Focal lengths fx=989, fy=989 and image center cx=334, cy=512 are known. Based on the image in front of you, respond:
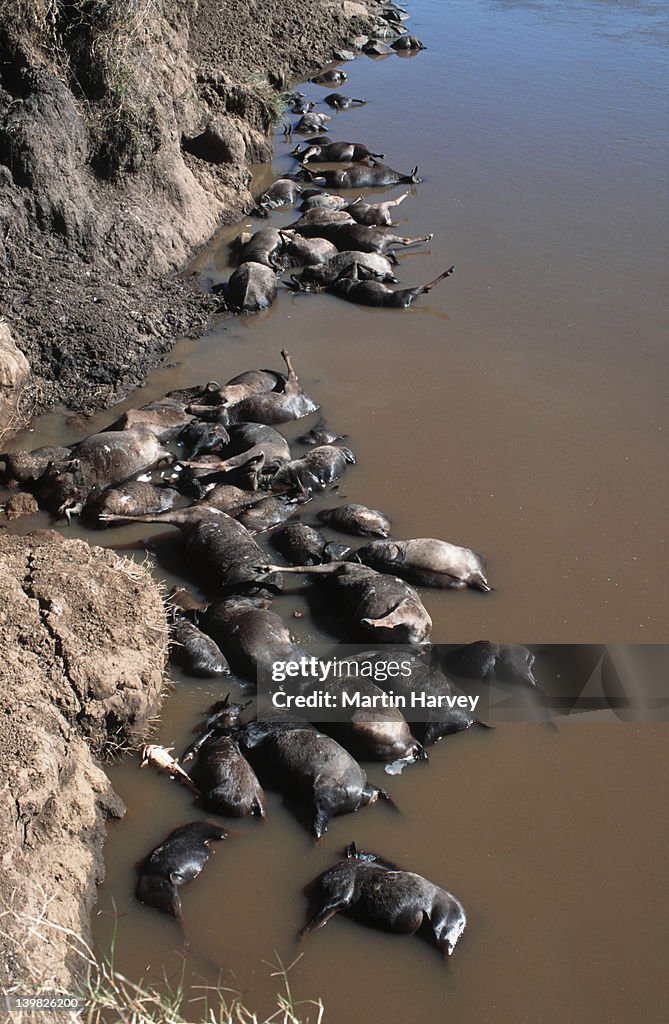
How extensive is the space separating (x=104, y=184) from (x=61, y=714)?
6200mm

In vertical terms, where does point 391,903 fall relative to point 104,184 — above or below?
below

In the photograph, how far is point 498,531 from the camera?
641cm

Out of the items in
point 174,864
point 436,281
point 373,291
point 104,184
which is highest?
point 104,184

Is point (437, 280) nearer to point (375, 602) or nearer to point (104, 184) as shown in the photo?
point (104, 184)

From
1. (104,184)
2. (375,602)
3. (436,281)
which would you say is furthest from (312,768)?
(104,184)

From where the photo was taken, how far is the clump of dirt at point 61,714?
3.78 meters

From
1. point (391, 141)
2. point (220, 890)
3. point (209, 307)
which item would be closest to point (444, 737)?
point (220, 890)

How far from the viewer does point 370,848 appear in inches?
177

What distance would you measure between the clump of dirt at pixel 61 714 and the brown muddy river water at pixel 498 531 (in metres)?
0.22

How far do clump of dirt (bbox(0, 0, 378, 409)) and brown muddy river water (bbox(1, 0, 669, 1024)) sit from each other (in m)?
0.45

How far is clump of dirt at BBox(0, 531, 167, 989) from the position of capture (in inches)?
149

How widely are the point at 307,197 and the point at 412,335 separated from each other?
139 inches

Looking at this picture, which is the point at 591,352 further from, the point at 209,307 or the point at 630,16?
the point at 630,16

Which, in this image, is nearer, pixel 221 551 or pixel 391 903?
pixel 391 903
